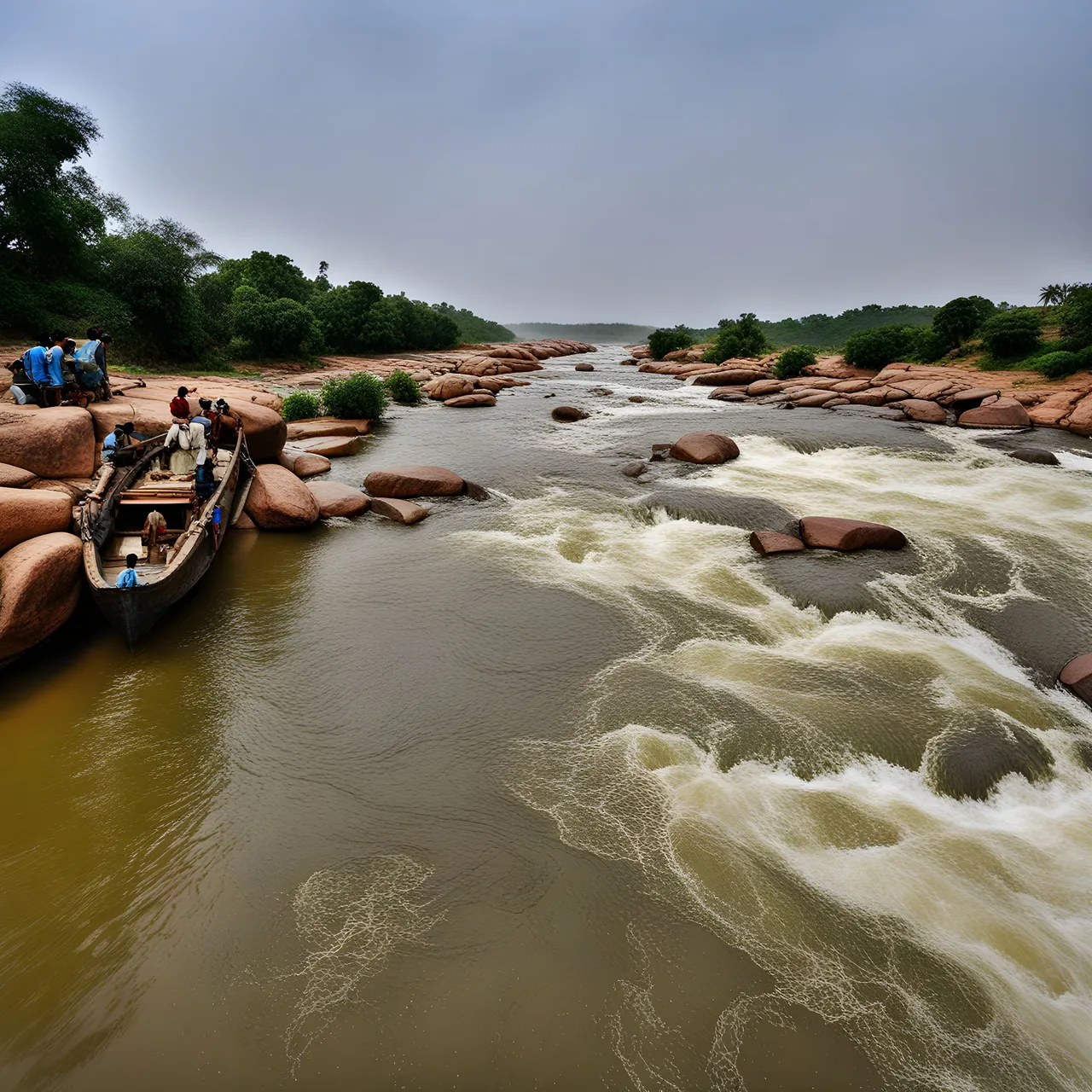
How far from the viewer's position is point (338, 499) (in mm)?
15750

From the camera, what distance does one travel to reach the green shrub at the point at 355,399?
2672cm

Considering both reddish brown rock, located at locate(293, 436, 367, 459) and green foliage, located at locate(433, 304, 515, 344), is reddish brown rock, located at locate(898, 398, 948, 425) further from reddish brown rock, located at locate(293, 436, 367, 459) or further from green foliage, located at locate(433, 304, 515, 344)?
green foliage, located at locate(433, 304, 515, 344)

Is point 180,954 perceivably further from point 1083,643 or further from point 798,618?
point 1083,643

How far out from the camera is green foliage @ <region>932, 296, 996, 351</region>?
3772cm

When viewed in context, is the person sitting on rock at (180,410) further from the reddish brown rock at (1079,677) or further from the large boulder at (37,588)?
the reddish brown rock at (1079,677)

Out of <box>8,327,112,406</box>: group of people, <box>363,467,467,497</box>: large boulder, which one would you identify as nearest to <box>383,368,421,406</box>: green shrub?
<box>363,467,467,497</box>: large boulder

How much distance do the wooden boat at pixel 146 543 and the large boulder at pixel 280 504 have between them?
2.38 ft

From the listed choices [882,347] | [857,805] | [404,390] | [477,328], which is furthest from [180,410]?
[477,328]

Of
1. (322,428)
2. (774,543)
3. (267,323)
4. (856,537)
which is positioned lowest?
(774,543)

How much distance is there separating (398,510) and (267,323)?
38.2 meters

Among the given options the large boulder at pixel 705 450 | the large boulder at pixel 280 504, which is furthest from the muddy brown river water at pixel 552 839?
the large boulder at pixel 705 450

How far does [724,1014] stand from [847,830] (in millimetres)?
2587

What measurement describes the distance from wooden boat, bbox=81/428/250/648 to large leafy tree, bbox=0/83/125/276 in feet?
94.0

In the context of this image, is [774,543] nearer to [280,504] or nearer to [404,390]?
[280,504]
